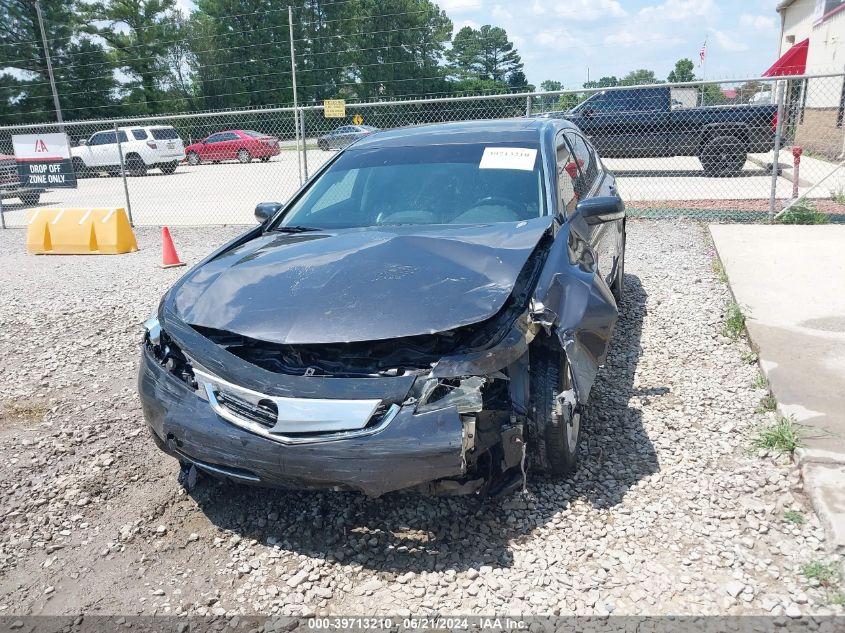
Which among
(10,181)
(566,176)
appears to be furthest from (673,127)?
(10,181)

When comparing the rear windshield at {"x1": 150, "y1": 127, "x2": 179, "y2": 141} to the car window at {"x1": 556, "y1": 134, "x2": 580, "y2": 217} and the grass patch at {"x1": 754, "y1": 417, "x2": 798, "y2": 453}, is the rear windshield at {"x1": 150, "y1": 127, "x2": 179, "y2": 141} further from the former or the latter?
the grass patch at {"x1": 754, "y1": 417, "x2": 798, "y2": 453}

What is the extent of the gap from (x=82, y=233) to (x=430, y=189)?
7669 mm

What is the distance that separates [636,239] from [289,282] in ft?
22.7

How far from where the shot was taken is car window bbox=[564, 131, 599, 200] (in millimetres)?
4578

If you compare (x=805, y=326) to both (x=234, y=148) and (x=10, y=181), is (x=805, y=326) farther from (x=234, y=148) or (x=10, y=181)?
(x=234, y=148)

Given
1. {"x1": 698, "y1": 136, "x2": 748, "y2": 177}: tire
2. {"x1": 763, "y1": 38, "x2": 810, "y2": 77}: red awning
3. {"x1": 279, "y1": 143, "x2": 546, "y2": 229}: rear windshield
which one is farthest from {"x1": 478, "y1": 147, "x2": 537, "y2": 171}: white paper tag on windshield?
{"x1": 763, "y1": 38, "x2": 810, "y2": 77}: red awning

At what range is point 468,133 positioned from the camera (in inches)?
169

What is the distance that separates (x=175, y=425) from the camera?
2740 millimetres

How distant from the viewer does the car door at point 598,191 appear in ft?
13.8

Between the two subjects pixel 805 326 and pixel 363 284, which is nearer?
pixel 363 284

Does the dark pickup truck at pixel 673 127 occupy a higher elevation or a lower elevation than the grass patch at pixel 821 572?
higher

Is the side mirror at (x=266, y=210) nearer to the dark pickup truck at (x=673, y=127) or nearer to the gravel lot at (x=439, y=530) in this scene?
the gravel lot at (x=439, y=530)

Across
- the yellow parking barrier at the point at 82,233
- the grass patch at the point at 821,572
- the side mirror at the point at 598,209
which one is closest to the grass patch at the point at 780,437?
the grass patch at the point at 821,572

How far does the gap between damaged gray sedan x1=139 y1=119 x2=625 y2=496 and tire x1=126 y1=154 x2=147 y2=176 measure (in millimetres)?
22145
